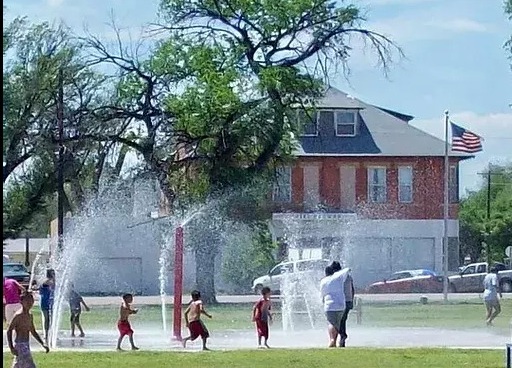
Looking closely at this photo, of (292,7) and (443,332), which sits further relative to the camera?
(292,7)

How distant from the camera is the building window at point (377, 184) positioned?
62.0 meters

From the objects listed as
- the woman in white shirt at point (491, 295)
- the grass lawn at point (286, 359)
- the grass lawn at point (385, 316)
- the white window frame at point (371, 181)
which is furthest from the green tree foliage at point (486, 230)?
the grass lawn at point (286, 359)

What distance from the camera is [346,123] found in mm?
63594

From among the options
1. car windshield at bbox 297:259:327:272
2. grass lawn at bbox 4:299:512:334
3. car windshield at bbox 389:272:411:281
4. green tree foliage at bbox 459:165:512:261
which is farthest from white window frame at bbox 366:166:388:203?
car windshield at bbox 297:259:327:272

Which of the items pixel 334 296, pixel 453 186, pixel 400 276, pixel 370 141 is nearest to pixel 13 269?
pixel 400 276

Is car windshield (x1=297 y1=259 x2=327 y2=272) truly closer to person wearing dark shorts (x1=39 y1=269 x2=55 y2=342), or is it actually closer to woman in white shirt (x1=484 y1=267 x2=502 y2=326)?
woman in white shirt (x1=484 y1=267 x2=502 y2=326)

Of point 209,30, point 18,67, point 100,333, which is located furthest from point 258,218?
point 100,333

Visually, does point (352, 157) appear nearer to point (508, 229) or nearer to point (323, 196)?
point (323, 196)

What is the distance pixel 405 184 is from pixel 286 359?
4444 centimetres

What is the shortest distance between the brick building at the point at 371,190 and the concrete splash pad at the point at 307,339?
98.3 ft

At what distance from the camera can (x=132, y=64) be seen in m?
44.6

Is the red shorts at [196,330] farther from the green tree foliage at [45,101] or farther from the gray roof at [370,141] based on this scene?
the gray roof at [370,141]

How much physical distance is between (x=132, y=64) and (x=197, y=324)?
2457cm

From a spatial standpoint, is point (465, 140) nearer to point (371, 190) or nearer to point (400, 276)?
point (400, 276)
